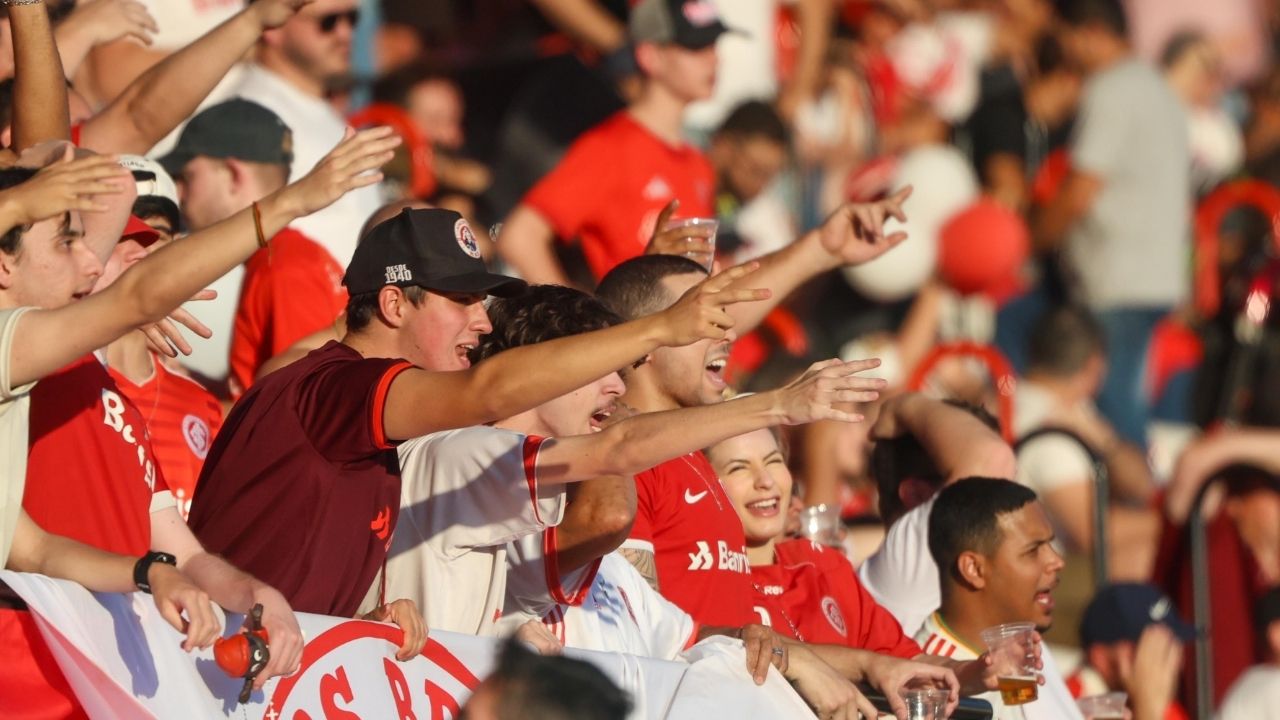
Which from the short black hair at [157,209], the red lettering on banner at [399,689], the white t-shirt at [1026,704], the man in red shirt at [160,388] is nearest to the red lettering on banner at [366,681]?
the red lettering on banner at [399,689]

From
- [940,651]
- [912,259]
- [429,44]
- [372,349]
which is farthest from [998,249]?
[372,349]

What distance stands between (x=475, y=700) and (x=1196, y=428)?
9.71 m

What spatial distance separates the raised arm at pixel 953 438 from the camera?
6.89 m

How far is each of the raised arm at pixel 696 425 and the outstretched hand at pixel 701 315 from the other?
0.60ft

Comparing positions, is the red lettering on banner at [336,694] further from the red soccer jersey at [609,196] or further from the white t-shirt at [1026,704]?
the red soccer jersey at [609,196]

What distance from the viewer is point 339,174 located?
4148mm

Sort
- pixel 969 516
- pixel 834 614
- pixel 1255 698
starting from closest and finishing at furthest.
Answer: pixel 834 614 → pixel 969 516 → pixel 1255 698

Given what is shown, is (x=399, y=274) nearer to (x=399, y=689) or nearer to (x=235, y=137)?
(x=399, y=689)

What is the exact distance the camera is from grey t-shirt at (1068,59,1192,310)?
12.1 metres

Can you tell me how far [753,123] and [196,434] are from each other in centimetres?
486

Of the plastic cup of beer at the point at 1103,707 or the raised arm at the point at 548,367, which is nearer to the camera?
the raised arm at the point at 548,367

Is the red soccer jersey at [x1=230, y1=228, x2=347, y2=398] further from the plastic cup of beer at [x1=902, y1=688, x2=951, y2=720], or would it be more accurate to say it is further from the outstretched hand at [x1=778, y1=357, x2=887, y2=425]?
the outstretched hand at [x1=778, y1=357, x2=887, y2=425]

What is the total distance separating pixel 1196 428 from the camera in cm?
1180

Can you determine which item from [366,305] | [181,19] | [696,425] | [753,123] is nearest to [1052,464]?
[753,123]
